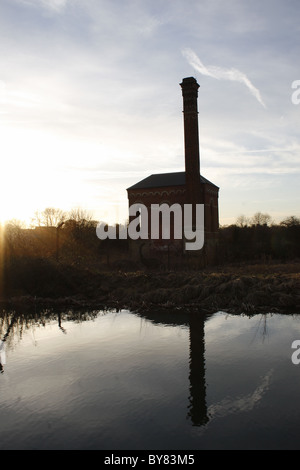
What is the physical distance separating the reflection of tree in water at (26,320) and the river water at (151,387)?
0.36 feet

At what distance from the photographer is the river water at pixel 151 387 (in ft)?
16.4

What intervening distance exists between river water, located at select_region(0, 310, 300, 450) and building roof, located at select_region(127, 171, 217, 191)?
20079 millimetres

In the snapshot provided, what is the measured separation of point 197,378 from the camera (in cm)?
698

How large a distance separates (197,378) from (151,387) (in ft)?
3.14

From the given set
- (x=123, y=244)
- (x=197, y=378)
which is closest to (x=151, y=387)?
(x=197, y=378)

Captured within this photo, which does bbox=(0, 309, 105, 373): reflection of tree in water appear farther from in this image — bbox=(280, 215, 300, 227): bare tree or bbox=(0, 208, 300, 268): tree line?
bbox=(280, 215, 300, 227): bare tree

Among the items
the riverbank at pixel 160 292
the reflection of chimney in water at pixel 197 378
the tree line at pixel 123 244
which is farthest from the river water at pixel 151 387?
the tree line at pixel 123 244

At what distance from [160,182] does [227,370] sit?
2464 cm

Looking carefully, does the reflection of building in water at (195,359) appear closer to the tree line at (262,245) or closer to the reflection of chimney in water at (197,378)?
the reflection of chimney in water at (197,378)

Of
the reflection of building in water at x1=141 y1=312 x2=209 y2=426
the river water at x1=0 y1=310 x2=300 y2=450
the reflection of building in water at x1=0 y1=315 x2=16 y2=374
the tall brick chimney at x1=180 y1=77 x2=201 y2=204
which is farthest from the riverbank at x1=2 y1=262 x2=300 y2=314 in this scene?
the tall brick chimney at x1=180 y1=77 x2=201 y2=204

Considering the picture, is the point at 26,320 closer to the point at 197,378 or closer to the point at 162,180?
the point at 197,378
